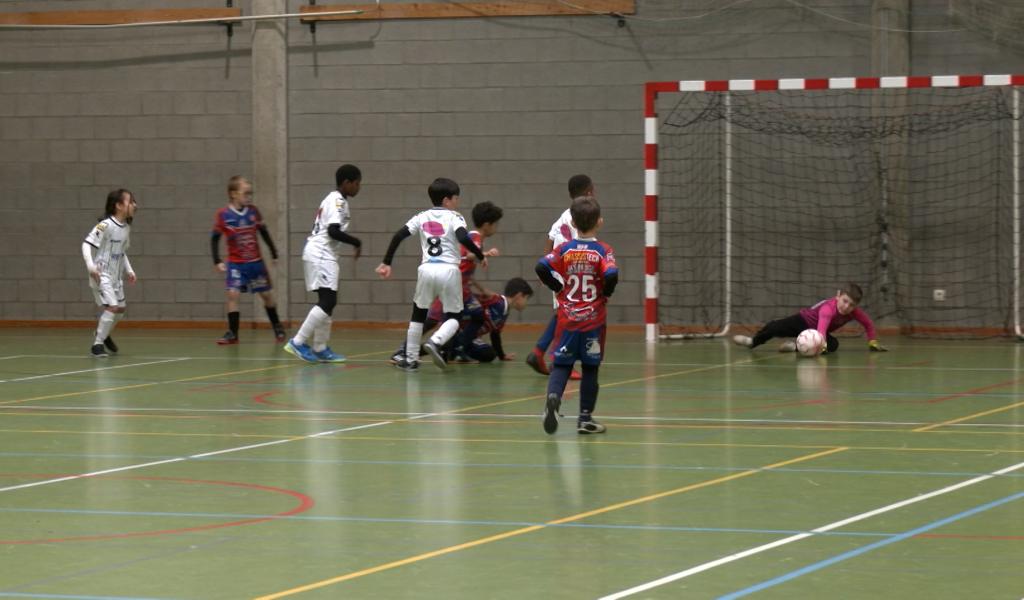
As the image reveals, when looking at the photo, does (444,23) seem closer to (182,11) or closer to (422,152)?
(422,152)

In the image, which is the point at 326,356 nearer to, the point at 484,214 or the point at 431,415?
the point at 484,214

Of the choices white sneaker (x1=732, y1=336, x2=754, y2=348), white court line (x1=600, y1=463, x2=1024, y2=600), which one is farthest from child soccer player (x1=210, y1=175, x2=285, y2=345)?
white court line (x1=600, y1=463, x2=1024, y2=600)

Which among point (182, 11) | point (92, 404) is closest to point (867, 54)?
point (182, 11)

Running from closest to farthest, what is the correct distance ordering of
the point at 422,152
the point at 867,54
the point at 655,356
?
the point at 655,356 < the point at 867,54 < the point at 422,152

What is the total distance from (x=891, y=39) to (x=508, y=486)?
12785mm

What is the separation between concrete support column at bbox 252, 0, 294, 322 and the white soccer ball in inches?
323

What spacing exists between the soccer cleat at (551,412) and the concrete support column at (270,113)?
1168 centimetres

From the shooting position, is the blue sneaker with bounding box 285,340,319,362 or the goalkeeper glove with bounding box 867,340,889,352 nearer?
the blue sneaker with bounding box 285,340,319,362

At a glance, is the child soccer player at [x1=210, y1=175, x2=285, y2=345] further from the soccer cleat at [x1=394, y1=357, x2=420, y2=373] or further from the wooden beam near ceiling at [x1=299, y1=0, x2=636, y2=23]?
the soccer cleat at [x1=394, y1=357, x2=420, y2=373]

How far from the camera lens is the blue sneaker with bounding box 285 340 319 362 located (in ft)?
50.0

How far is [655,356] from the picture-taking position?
16.0 m

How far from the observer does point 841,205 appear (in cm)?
1927

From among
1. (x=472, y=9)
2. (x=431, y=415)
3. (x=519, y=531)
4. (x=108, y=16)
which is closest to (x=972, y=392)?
(x=431, y=415)

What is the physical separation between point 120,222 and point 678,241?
7.23 m
